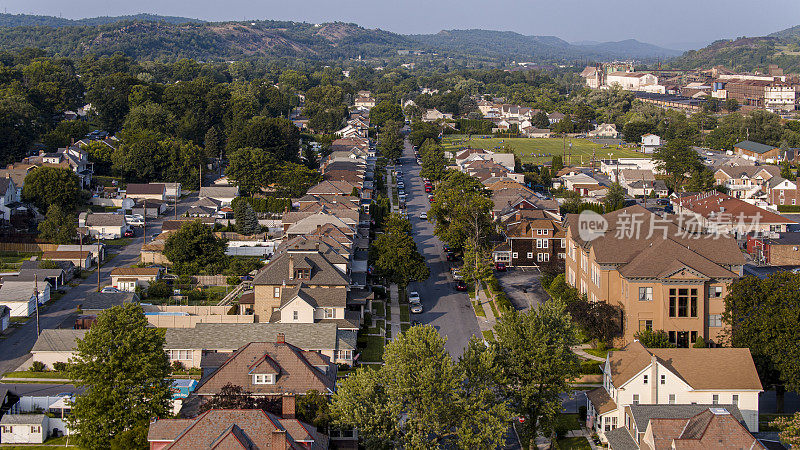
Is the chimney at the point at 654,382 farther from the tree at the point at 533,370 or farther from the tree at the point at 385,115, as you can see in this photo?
the tree at the point at 385,115

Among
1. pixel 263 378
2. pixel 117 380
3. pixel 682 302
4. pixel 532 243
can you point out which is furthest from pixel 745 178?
pixel 117 380

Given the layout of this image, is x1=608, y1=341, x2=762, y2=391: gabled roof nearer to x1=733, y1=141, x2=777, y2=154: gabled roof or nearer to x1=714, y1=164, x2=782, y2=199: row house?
x1=714, y1=164, x2=782, y2=199: row house

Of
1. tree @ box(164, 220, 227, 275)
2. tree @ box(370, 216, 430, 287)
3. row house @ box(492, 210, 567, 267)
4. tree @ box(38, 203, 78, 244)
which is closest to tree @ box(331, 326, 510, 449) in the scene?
tree @ box(370, 216, 430, 287)

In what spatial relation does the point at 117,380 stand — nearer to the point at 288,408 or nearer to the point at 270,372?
the point at 270,372

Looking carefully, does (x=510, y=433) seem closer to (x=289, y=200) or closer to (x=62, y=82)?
(x=289, y=200)

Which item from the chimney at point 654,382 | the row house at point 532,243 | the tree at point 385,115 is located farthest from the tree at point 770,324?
the tree at point 385,115

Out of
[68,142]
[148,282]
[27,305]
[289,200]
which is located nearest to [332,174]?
[289,200]
